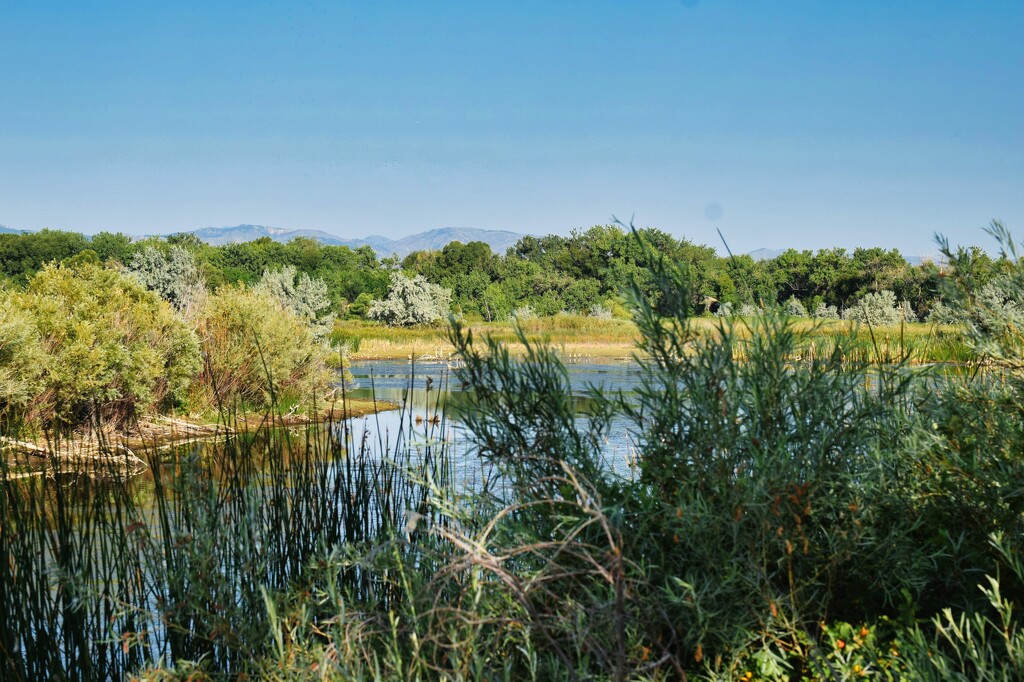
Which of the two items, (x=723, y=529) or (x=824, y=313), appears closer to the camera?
(x=723, y=529)

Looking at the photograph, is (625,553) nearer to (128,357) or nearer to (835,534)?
(835,534)

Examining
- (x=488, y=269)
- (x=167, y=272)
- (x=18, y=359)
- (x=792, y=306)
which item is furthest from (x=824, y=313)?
(x=488, y=269)

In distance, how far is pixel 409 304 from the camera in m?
44.8

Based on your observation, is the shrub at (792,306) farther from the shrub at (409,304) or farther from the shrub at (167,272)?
the shrub at (409,304)

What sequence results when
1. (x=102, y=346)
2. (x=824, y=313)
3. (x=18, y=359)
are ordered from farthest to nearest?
(x=102, y=346)
(x=18, y=359)
(x=824, y=313)

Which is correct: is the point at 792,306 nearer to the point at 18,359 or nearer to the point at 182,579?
the point at 182,579

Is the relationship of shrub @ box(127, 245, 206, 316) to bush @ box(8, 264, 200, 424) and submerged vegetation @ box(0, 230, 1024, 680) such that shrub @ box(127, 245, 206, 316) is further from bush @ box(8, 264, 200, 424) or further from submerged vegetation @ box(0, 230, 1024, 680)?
submerged vegetation @ box(0, 230, 1024, 680)

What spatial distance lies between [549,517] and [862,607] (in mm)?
906

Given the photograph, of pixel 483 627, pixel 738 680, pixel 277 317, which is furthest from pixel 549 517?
pixel 277 317

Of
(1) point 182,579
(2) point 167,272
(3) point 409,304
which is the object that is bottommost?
(1) point 182,579

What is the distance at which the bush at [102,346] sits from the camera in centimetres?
980

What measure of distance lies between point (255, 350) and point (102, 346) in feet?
8.00

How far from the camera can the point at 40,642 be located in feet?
9.92

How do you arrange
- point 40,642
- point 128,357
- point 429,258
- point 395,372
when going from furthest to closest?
point 429,258
point 395,372
point 128,357
point 40,642
